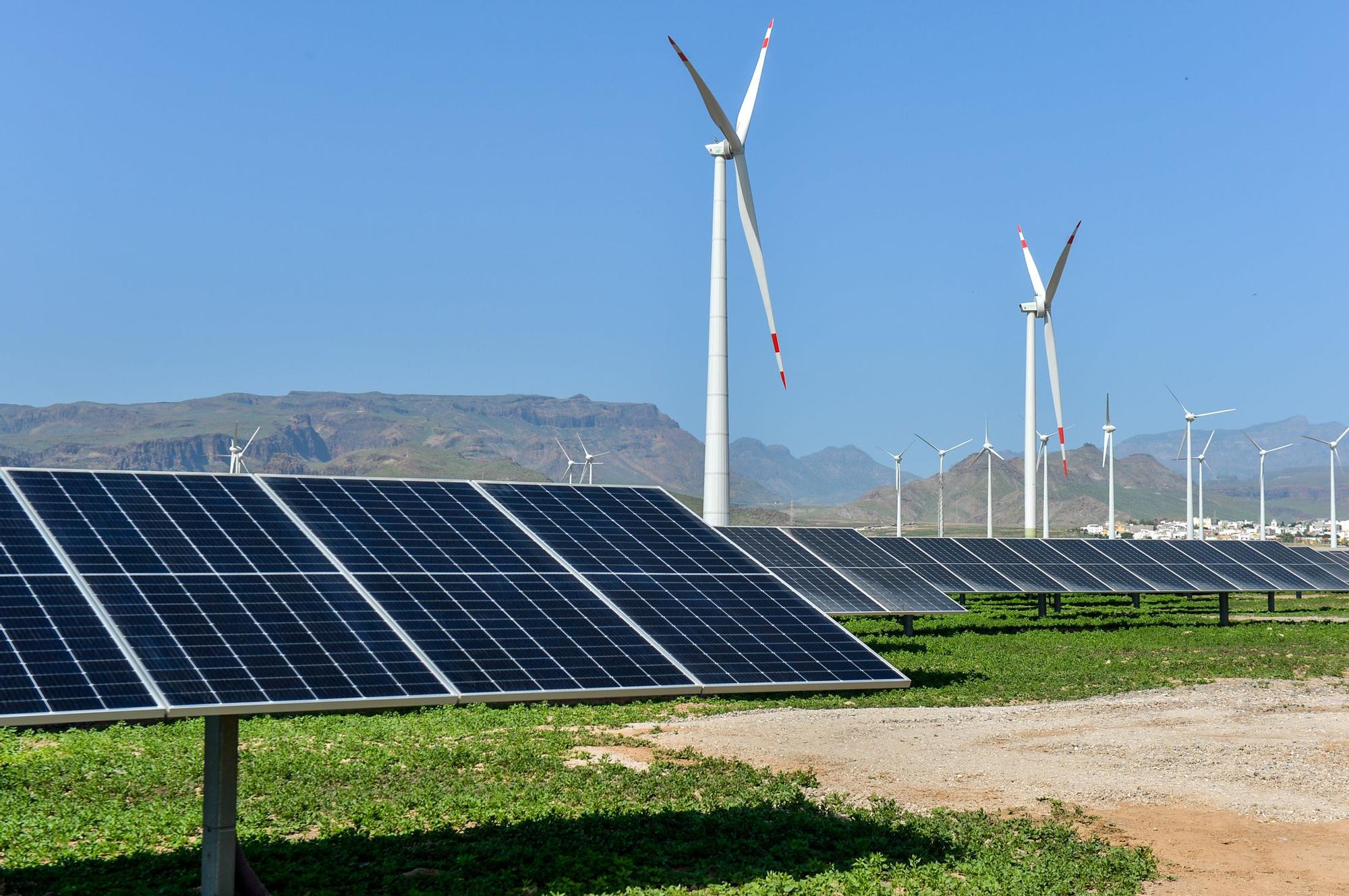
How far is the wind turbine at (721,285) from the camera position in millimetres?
45062

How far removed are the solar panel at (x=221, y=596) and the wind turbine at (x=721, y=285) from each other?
20888mm

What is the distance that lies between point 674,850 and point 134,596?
8119 millimetres

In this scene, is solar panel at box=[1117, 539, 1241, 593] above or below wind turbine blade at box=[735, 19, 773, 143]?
below

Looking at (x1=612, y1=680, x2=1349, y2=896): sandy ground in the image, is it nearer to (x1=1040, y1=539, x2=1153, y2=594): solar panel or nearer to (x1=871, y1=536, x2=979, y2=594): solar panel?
(x1=871, y1=536, x2=979, y2=594): solar panel

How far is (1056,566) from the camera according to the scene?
58.0m

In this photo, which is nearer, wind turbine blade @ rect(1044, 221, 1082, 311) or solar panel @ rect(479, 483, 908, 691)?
solar panel @ rect(479, 483, 908, 691)

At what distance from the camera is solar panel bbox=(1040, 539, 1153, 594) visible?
54.7 metres

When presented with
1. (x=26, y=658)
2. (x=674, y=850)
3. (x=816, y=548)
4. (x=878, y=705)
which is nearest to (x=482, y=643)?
(x=674, y=850)

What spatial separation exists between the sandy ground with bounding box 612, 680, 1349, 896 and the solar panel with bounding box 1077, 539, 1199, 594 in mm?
24430

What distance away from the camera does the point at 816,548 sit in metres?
51.7

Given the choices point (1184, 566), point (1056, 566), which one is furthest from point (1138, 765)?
point (1184, 566)

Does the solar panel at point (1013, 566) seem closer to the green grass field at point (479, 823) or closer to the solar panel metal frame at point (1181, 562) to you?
the solar panel metal frame at point (1181, 562)

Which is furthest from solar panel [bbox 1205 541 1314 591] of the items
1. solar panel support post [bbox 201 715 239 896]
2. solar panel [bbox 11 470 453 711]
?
solar panel support post [bbox 201 715 239 896]

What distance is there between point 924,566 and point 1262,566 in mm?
18303
